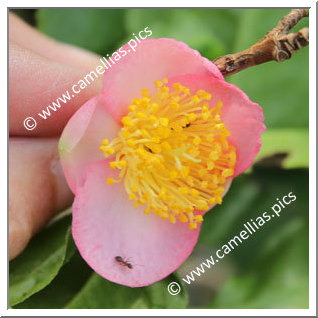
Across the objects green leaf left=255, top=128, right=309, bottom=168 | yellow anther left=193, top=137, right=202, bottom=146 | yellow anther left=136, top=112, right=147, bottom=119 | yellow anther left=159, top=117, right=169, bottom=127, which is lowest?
green leaf left=255, top=128, right=309, bottom=168

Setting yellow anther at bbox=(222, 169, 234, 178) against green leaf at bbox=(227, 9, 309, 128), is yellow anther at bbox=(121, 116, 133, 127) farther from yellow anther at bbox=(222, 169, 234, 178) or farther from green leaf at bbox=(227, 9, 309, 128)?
green leaf at bbox=(227, 9, 309, 128)

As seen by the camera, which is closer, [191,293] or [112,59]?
[112,59]

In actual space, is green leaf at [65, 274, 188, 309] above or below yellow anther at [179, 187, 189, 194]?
below

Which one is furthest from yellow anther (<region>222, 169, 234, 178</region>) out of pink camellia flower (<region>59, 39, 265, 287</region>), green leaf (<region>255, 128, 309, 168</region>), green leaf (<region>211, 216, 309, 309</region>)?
green leaf (<region>211, 216, 309, 309</region>)

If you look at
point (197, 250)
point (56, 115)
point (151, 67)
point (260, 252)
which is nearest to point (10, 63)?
point (56, 115)

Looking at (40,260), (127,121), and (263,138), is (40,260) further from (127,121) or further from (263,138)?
(263,138)

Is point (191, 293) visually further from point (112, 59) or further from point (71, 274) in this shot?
point (112, 59)
